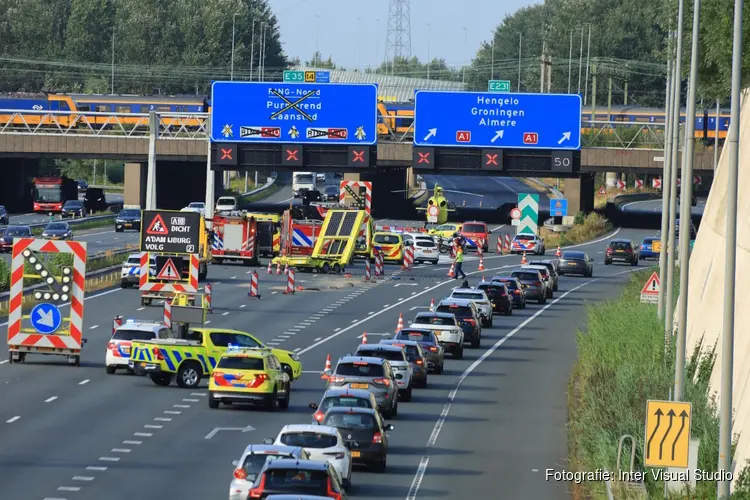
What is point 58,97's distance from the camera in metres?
111

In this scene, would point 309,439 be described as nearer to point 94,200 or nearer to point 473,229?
point 473,229

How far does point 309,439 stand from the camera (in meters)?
24.8

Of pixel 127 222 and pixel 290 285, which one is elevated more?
pixel 127 222

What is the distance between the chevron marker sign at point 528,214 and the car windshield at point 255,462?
5859 cm

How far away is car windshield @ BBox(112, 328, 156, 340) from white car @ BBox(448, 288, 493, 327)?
55.9 ft

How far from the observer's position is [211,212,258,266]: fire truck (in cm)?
7200

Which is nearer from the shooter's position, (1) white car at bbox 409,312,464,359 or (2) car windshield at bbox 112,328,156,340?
(2) car windshield at bbox 112,328,156,340

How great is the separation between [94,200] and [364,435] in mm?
87323

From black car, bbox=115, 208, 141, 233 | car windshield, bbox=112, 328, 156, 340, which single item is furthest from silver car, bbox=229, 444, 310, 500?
black car, bbox=115, 208, 141, 233

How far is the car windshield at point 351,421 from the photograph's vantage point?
90.0 feet

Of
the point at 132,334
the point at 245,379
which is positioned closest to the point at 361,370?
the point at 245,379

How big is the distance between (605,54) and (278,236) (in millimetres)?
101110

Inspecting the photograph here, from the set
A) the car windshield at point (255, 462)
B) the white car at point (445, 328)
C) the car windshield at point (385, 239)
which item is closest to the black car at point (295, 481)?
the car windshield at point (255, 462)

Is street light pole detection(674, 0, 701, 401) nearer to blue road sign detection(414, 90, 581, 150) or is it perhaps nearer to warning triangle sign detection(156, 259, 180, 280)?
warning triangle sign detection(156, 259, 180, 280)
